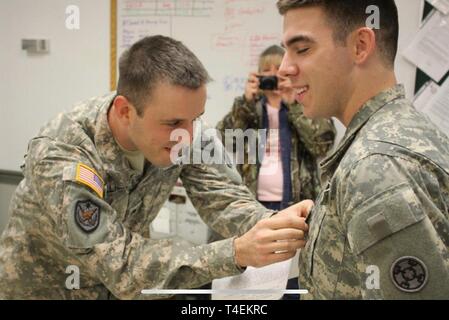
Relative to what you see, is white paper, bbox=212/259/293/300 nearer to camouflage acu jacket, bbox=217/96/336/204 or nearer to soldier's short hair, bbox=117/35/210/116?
soldier's short hair, bbox=117/35/210/116

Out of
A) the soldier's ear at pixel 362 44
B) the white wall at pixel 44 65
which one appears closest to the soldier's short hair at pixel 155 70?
the soldier's ear at pixel 362 44

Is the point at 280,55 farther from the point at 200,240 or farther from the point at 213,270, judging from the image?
the point at 213,270

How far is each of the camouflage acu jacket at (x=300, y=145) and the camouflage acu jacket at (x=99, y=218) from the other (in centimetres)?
81

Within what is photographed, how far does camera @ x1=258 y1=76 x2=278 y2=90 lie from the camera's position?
233 centimetres

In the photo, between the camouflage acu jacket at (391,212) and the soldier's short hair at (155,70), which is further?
the soldier's short hair at (155,70)

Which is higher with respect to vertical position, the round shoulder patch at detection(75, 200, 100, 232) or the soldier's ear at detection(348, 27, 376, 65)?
the soldier's ear at detection(348, 27, 376, 65)

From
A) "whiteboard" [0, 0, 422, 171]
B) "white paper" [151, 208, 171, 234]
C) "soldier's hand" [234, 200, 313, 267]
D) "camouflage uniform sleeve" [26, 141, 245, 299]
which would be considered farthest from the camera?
"white paper" [151, 208, 171, 234]

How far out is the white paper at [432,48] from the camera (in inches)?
86.7

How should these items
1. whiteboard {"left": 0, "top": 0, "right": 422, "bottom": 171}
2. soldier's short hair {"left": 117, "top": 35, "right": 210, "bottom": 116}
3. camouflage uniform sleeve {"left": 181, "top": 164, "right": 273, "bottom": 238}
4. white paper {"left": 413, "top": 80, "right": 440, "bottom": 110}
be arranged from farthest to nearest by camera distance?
whiteboard {"left": 0, "top": 0, "right": 422, "bottom": 171} < white paper {"left": 413, "top": 80, "right": 440, "bottom": 110} < camouflage uniform sleeve {"left": 181, "top": 164, "right": 273, "bottom": 238} < soldier's short hair {"left": 117, "top": 35, "right": 210, "bottom": 116}

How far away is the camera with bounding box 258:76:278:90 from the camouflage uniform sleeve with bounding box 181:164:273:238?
89cm

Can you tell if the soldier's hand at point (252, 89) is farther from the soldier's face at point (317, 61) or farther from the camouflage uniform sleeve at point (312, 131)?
the soldier's face at point (317, 61)

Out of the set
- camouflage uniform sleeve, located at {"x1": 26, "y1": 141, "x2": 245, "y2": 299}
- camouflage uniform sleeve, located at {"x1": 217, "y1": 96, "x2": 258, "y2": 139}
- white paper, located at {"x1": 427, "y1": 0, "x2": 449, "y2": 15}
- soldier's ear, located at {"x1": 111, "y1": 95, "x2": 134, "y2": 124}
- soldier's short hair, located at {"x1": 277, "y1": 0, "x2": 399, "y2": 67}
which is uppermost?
white paper, located at {"x1": 427, "y1": 0, "x2": 449, "y2": 15}

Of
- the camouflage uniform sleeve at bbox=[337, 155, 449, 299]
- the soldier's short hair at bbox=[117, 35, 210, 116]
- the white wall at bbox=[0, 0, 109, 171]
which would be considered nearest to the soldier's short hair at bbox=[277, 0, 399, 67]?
the camouflage uniform sleeve at bbox=[337, 155, 449, 299]

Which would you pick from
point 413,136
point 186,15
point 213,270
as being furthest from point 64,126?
point 186,15
